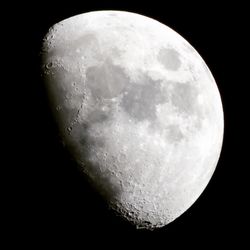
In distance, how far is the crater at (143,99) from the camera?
9.82 ft

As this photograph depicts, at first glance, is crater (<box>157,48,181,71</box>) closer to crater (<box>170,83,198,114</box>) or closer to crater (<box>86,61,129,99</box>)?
crater (<box>170,83,198,114</box>)

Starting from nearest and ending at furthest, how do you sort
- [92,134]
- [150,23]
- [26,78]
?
[92,134]
[26,78]
[150,23]

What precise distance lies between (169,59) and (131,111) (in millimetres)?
459

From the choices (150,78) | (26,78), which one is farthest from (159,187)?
(26,78)

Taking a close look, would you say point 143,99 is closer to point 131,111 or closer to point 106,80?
point 131,111

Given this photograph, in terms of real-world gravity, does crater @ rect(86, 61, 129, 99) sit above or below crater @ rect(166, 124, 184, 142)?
above

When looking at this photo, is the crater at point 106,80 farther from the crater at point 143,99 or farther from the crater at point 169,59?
the crater at point 169,59

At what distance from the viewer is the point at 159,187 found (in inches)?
123

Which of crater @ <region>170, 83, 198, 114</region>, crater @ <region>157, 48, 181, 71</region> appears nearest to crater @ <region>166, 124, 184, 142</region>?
crater @ <region>170, 83, 198, 114</region>

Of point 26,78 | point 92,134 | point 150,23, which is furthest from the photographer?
point 150,23

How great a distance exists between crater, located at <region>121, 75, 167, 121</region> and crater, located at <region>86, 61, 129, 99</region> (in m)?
0.06

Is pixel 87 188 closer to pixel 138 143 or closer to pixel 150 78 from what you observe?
pixel 138 143

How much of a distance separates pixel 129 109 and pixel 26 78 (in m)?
0.71

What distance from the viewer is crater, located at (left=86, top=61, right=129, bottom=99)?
9.75 ft
